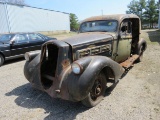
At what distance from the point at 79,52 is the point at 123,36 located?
2.12 m

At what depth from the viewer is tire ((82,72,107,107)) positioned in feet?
13.3

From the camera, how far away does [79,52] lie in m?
4.40

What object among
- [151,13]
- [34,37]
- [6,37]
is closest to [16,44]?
[6,37]

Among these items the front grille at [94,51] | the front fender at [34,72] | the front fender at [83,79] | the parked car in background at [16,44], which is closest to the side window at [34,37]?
the parked car in background at [16,44]

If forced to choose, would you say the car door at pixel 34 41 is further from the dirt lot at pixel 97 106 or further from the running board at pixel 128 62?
the running board at pixel 128 62

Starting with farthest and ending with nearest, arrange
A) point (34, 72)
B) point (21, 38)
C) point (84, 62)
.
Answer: point (21, 38), point (34, 72), point (84, 62)

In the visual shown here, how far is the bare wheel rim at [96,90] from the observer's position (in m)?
4.22

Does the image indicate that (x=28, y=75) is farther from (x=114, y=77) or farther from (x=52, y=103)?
(x=114, y=77)

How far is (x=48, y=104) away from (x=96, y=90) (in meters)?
1.17

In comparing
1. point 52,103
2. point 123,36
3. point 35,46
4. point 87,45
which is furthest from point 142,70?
point 35,46

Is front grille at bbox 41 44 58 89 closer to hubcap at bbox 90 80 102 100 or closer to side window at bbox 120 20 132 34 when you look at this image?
hubcap at bbox 90 80 102 100

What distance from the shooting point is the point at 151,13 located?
172 ft

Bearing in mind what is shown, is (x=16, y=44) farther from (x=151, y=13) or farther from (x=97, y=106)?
(x=151, y=13)

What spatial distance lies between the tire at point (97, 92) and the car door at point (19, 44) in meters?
5.81
